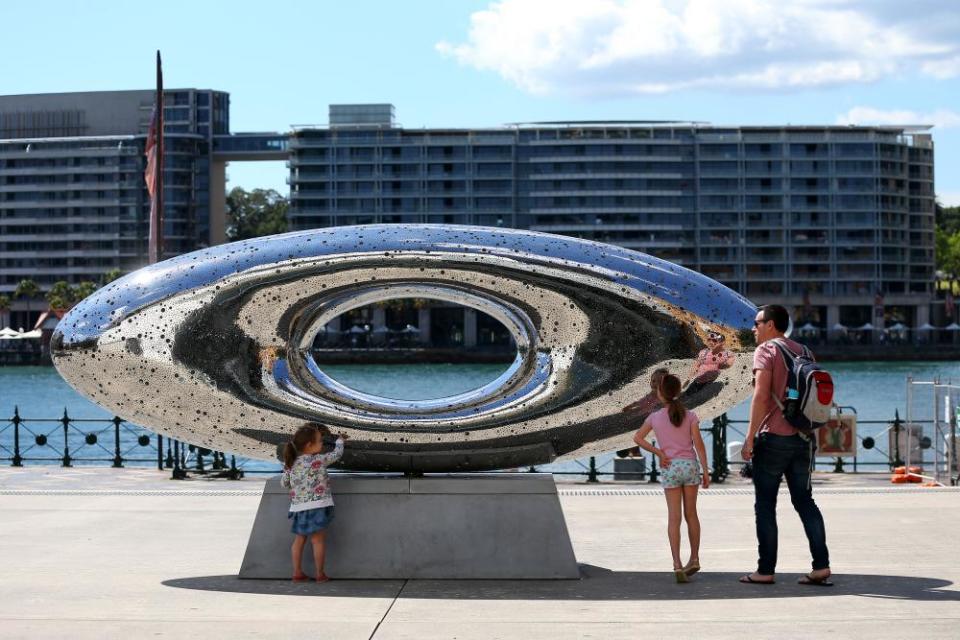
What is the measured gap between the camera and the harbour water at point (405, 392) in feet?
144

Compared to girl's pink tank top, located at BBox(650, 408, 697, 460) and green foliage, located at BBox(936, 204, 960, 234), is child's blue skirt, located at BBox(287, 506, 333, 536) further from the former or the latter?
green foliage, located at BBox(936, 204, 960, 234)

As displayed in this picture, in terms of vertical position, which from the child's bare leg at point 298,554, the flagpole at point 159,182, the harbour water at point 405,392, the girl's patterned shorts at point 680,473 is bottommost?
the harbour water at point 405,392

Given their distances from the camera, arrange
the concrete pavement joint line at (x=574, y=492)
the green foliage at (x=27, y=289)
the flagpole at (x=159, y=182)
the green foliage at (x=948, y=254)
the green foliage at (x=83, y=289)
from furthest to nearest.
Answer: the green foliage at (x=948, y=254)
the green foliage at (x=27, y=289)
the green foliage at (x=83, y=289)
the flagpole at (x=159, y=182)
the concrete pavement joint line at (x=574, y=492)

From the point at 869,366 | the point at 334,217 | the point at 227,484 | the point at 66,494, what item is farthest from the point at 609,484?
the point at 334,217

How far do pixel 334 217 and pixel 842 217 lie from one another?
161 feet

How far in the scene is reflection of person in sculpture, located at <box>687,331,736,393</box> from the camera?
34.1 feet

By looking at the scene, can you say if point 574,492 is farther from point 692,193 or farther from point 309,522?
point 692,193

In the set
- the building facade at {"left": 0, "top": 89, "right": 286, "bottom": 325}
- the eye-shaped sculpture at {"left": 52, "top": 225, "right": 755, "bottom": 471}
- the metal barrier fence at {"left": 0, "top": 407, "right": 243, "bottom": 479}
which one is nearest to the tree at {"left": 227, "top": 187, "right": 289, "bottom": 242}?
the building facade at {"left": 0, "top": 89, "right": 286, "bottom": 325}

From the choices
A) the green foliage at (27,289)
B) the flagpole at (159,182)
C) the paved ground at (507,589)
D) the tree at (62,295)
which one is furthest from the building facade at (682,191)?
the paved ground at (507,589)

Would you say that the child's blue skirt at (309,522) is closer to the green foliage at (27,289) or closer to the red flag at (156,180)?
the red flag at (156,180)

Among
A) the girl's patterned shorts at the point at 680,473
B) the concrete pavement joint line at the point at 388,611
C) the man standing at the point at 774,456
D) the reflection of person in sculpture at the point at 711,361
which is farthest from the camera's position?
the reflection of person in sculpture at the point at 711,361

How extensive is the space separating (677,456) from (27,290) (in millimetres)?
147698

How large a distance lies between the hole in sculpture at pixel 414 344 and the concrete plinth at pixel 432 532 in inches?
3725

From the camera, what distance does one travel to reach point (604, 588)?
32.5ft
